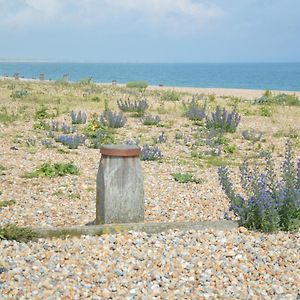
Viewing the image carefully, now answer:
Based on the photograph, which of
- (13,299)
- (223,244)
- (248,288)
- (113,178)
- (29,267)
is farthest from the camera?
(113,178)

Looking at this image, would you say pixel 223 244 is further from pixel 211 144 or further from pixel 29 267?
pixel 211 144

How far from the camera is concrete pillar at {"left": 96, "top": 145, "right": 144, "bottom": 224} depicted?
17.9 feet

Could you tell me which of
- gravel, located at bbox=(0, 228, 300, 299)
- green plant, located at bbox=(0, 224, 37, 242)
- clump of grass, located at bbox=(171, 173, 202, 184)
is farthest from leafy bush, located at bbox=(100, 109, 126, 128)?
green plant, located at bbox=(0, 224, 37, 242)

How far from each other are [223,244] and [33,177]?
13.4ft

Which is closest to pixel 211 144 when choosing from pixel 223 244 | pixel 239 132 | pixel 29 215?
pixel 239 132

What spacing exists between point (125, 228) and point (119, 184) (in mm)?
460

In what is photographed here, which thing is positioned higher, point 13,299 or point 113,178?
point 113,178

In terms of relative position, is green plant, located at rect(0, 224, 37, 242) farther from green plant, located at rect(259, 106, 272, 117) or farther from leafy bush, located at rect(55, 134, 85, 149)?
green plant, located at rect(259, 106, 272, 117)

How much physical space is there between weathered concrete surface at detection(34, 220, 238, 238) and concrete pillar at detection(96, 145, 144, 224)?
26 cm

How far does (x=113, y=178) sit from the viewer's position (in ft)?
17.9

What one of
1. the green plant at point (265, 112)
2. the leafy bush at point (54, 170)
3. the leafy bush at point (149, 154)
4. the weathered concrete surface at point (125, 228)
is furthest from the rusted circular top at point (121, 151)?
the green plant at point (265, 112)

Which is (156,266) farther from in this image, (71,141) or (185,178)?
(71,141)

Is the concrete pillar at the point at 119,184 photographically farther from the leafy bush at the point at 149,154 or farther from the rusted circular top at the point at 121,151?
the leafy bush at the point at 149,154

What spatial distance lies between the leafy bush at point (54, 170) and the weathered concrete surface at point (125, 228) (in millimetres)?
3307
